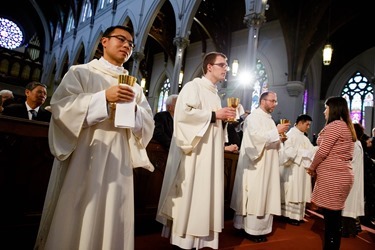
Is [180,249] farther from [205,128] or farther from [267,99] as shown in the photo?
[267,99]

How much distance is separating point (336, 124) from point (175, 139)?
5.18 feet

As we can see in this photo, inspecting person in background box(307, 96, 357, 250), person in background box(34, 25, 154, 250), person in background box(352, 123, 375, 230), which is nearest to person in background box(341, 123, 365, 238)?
person in background box(352, 123, 375, 230)

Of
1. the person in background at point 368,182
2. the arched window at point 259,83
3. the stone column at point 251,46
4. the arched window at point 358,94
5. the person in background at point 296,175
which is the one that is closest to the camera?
the person in background at point 296,175

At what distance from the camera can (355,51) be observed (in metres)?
13.5

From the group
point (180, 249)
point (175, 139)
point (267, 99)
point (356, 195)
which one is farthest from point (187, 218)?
point (356, 195)

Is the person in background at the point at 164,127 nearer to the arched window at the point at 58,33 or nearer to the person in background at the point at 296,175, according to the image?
the person in background at the point at 296,175

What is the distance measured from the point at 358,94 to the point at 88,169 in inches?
601

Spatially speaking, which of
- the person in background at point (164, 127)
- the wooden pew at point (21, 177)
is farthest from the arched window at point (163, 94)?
the wooden pew at point (21, 177)

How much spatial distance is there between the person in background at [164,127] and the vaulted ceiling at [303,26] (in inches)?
357

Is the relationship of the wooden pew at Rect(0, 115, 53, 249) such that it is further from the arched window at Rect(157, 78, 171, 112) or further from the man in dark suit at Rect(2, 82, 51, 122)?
the arched window at Rect(157, 78, 171, 112)

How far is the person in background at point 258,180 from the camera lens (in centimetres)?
304

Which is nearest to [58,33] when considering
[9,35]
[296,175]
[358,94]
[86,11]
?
[9,35]

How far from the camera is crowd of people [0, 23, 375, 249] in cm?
145

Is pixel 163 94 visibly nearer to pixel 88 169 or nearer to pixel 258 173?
pixel 258 173
